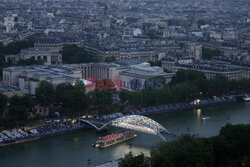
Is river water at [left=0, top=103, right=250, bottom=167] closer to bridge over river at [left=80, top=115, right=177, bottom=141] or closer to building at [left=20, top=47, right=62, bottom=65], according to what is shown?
bridge over river at [left=80, top=115, right=177, bottom=141]

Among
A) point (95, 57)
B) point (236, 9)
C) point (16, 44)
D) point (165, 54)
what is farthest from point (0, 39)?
point (236, 9)

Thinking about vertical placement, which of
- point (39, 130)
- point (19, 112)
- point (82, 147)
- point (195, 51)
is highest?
point (19, 112)

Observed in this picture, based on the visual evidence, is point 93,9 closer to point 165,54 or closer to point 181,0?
point 181,0

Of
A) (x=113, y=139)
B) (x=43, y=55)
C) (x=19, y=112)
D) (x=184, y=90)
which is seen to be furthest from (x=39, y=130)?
(x=43, y=55)

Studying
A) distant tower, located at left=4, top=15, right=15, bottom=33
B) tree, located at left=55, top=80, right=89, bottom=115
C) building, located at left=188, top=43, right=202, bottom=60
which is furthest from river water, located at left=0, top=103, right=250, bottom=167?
distant tower, located at left=4, top=15, right=15, bottom=33

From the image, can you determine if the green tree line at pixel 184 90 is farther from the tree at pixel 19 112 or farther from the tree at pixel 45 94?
the tree at pixel 19 112

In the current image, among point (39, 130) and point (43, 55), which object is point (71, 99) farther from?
point (43, 55)
